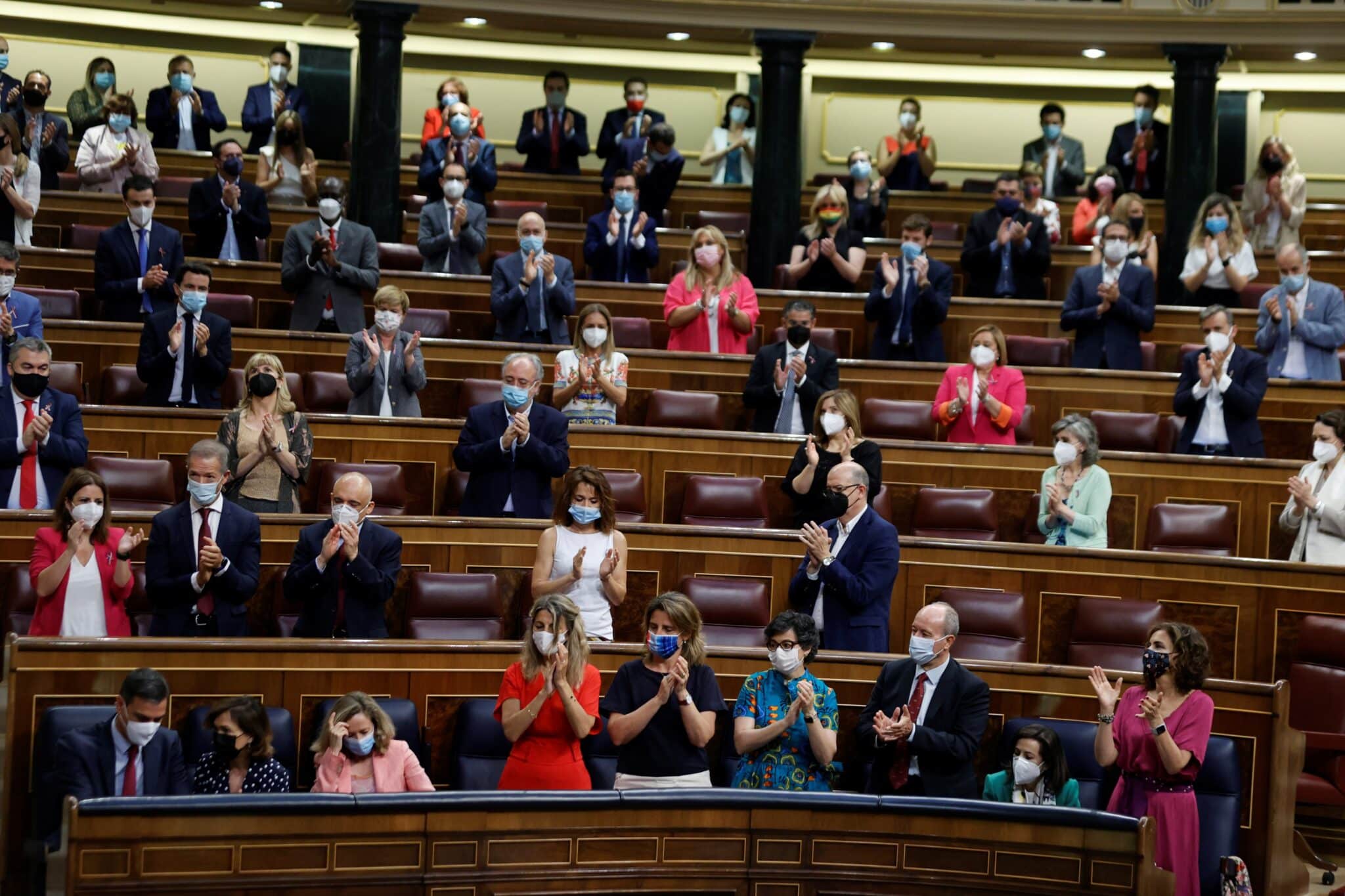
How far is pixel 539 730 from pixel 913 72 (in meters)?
9.12

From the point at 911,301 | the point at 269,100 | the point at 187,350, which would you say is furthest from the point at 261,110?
the point at 911,301

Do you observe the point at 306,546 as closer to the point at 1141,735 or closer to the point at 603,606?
the point at 603,606

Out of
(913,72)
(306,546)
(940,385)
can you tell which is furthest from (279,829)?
(913,72)

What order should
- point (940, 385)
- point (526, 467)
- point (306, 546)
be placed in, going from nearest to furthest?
point (306, 546) → point (526, 467) → point (940, 385)

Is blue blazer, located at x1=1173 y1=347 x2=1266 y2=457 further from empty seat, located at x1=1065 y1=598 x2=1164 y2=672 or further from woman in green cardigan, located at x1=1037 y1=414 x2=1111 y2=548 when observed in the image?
empty seat, located at x1=1065 y1=598 x2=1164 y2=672

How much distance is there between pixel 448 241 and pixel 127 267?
1.64 meters

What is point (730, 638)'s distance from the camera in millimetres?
6426

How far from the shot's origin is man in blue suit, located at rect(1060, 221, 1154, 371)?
28.3 feet

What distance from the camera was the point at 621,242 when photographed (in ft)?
31.0

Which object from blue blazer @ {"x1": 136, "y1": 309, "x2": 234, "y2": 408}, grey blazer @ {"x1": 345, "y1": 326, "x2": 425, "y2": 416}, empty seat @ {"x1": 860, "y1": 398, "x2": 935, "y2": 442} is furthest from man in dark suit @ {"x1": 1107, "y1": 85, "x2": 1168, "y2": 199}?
blue blazer @ {"x1": 136, "y1": 309, "x2": 234, "y2": 408}

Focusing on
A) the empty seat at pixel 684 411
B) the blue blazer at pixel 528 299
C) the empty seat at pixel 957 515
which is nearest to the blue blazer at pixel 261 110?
the blue blazer at pixel 528 299

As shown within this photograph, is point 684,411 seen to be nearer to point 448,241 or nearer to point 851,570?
point 448,241

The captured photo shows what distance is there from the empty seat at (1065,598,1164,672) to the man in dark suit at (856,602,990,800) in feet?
3.49

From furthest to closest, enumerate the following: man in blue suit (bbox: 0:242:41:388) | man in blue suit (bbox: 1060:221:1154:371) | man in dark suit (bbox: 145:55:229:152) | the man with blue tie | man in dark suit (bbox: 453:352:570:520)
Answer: man in dark suit (bbox: 145:55:229:152), the man with blue tie, man in blue suit (bbox: 1060:221:1154:371), man in blue suit (bbox: 0:242:41:388), man in dark suit (bbox: 453:352:570:520)
